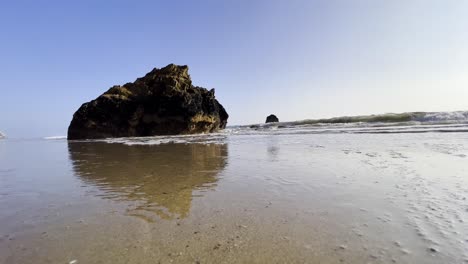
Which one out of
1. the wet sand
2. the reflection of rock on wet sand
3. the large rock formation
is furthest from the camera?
the large rock formation

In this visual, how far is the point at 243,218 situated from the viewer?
2.63m

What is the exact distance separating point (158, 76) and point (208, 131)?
7.83 meters

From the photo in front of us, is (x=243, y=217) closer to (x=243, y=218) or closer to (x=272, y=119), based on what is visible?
(x=243, y=218)

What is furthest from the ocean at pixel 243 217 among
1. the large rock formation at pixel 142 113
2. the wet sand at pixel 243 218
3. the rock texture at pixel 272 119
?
the rock texture at pixel 272 119

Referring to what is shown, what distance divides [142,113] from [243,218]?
2730cm

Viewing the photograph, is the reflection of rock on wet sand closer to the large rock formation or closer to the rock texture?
the large rock formation

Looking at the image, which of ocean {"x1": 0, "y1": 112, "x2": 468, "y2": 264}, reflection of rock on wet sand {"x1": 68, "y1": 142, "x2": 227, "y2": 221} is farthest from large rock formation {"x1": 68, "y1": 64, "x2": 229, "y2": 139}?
ocean {"x1": 0, "y1": 112, "x2": 468, "y2": 264}

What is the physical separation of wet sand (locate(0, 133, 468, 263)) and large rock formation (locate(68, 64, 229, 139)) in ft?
76.2

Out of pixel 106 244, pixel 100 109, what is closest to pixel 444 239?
pixel 106 244

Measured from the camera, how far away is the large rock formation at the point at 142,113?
27.1m

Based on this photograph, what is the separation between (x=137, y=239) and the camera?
7.09 feet

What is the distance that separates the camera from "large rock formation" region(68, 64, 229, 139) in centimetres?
2712

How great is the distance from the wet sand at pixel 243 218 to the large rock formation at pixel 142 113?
2324 cm

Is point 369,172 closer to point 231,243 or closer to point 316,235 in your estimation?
point 316,235
